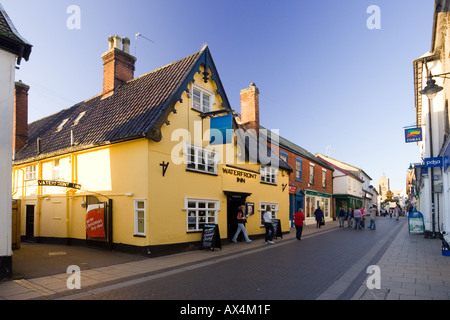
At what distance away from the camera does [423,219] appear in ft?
62.3

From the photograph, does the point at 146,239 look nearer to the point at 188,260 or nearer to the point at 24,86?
the point at 188,260

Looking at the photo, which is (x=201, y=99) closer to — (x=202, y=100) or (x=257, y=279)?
(x=202, y=100)

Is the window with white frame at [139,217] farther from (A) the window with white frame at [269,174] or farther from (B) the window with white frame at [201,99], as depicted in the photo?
(A) the window with white frame at [269,174]

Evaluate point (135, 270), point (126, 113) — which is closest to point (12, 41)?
point (126, 113)

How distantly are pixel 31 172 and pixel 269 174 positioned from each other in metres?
13.4

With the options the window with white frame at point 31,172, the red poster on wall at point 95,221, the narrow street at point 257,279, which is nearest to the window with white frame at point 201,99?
the red poster on wall at point 95,221

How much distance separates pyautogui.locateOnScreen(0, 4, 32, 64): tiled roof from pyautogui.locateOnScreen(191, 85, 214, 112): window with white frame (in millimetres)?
6695

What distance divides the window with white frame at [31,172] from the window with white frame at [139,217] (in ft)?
Result: 26.0

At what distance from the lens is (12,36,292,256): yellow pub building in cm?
1149

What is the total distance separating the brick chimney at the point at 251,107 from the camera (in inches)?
825

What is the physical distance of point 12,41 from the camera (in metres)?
8.05

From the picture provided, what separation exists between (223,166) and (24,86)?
1240 centimetres
